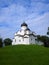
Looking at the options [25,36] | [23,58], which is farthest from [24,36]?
[23,58]

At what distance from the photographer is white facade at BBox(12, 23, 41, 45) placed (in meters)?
84.9

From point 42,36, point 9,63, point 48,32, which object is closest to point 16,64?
point 9,63

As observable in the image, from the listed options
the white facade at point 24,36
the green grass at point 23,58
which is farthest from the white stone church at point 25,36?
the green grass at point 23,58

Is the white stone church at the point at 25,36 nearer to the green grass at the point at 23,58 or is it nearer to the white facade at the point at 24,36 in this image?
the white facade at the point at 24,36

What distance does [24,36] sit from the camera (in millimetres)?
86125

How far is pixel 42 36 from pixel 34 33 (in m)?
8.07

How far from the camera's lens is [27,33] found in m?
86.2

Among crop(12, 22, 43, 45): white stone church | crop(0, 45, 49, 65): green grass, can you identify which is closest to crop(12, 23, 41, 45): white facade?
crop(12, 22, 43, 45): white stone church

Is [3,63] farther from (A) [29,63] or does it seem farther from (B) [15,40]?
(B) [15,40]

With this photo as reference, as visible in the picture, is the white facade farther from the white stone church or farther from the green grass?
the green grass

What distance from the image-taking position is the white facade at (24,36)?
84.9m

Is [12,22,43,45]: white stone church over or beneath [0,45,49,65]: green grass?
over

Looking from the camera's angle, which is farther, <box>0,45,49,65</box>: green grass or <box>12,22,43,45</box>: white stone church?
<box>12,22,43,45</box>: white stone church

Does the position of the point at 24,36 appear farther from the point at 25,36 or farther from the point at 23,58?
the point at 23,58
